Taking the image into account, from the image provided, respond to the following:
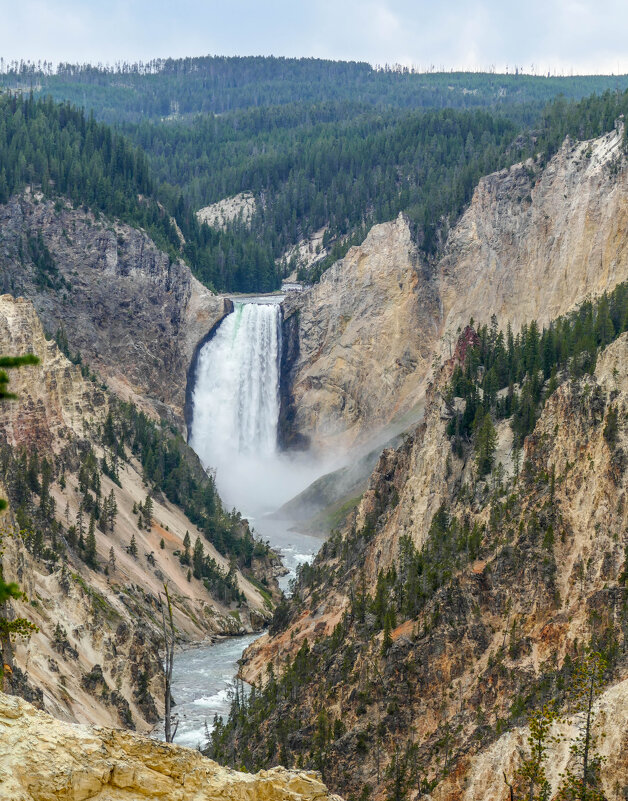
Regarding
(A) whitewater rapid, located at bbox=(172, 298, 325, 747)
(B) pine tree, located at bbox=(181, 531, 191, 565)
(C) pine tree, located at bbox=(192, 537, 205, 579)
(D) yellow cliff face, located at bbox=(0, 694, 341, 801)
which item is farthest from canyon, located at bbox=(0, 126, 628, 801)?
(A) whitewater rapid, located at bbox=(172, 298, 325, 747)

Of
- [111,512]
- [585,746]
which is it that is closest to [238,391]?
[111,512]

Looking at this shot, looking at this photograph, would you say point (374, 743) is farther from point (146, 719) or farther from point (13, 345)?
point (13, 345)

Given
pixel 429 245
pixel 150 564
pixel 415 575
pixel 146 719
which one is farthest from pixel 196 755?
pixel 429 245

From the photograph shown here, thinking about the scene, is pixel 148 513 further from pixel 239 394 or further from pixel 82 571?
pixel 239 394

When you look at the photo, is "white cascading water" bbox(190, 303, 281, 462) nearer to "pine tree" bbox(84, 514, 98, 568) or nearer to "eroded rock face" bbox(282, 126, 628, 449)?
"eroded rock face" bbox(282, 126, 628, 449)

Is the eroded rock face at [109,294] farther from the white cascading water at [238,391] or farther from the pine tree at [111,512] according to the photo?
the pine tree at [111,512]
